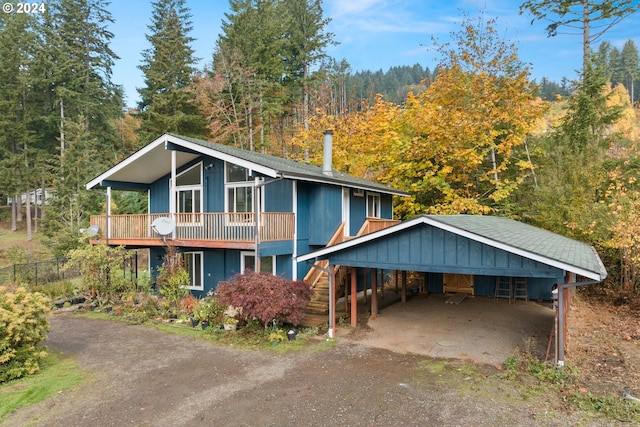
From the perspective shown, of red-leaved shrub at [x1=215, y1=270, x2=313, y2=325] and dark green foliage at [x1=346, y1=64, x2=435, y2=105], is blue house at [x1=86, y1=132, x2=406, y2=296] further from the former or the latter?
dark green foliage at [x1=346, y1=64, x2=435, y2=105]

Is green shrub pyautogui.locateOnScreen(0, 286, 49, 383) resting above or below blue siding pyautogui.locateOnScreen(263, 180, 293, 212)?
below

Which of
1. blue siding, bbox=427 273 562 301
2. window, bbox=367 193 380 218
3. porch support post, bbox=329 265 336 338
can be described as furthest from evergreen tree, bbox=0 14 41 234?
blue siding, bbox=427 273 562 301

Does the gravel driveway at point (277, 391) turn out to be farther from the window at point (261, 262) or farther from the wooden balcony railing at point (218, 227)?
the window at point (261, 262)

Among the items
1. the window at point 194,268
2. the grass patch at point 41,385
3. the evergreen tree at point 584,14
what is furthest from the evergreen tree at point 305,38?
the grass patch at point 41,385

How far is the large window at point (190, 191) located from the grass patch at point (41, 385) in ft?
24.2

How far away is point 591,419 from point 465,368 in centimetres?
243

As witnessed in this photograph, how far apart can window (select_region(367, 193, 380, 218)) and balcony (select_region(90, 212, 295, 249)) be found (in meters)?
5.56

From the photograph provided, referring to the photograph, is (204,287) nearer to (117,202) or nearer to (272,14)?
(117,202)

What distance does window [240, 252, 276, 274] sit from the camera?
13319mm

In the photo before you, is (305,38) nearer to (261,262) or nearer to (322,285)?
(261,262)

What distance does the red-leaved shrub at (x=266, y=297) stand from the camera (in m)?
9.57

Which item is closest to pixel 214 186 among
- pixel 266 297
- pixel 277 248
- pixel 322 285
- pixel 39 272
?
pixel 277 248

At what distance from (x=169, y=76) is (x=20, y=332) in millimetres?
25986

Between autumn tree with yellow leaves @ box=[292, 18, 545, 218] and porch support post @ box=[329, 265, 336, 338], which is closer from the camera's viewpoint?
porch support post @ box=[329, 265, 336, 338]
